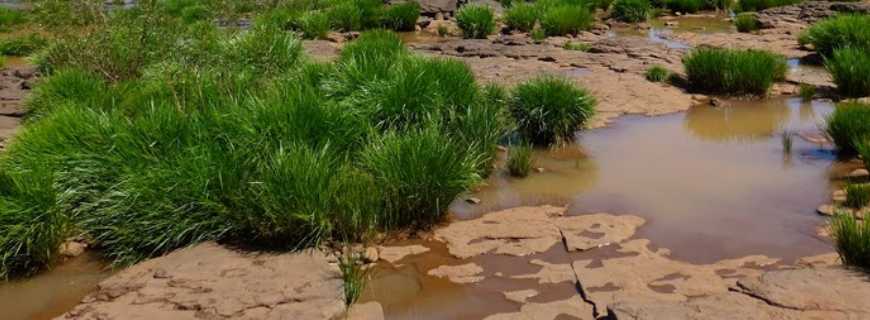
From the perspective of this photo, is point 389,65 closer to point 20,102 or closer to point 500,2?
point 20,102

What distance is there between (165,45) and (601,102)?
5840 millimetres

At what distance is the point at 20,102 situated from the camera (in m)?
11.1

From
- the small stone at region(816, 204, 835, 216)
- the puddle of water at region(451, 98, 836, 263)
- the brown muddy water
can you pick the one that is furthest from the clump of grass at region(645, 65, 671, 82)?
the small stone at region(816, 204, 835, 216)

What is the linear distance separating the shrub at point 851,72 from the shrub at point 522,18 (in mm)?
8686

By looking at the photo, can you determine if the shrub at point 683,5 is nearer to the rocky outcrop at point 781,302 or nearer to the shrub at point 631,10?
the shrub at point 631,10

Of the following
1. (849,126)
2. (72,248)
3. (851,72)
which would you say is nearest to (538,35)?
(851,72)

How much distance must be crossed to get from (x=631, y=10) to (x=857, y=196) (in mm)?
15361

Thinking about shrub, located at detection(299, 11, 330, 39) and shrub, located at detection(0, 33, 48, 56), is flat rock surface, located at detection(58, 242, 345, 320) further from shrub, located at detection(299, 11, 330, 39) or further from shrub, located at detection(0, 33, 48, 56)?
shrub, located at detection(0, 33, 48, 56)

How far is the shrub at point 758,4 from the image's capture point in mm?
22312

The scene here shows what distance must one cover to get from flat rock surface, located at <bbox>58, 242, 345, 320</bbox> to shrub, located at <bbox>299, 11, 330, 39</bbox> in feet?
43.5

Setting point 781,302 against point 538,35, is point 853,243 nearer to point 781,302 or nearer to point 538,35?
point 781,302

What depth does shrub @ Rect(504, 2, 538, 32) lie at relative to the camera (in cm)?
1944

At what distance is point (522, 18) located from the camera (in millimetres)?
19484

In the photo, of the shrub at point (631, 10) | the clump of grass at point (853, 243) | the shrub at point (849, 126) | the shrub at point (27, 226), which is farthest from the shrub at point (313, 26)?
the clump of grass at point (853, 243)
